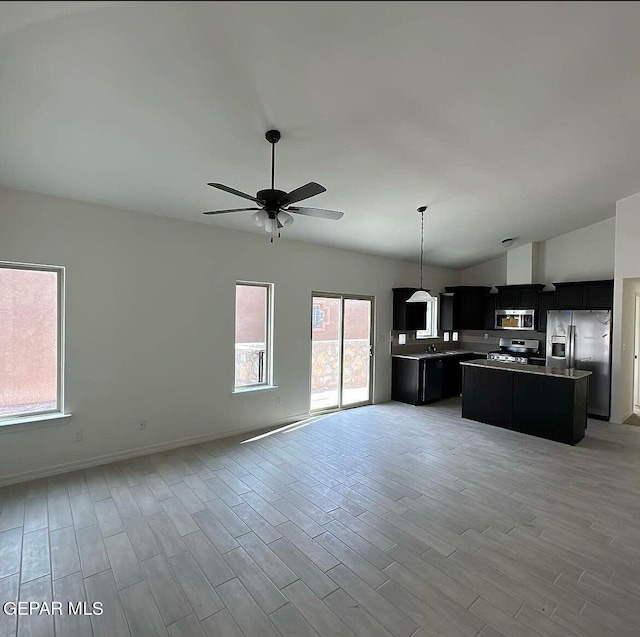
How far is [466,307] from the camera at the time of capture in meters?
7.46

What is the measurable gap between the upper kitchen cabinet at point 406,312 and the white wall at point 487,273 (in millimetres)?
2018

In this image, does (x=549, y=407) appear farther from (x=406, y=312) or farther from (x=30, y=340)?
(x=30, y=340)

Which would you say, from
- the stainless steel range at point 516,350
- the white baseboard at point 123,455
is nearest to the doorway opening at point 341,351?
the white baseboard at point 123,455

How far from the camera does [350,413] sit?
580 cm

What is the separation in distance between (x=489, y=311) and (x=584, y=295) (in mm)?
1794

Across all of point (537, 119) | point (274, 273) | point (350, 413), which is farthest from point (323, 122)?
point (350, 413)

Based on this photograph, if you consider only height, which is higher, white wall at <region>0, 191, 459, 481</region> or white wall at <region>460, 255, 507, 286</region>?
white wall at <region>460, 255, 507, 286</region>

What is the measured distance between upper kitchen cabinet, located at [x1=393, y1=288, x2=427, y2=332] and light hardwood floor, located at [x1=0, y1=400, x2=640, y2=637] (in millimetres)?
2925

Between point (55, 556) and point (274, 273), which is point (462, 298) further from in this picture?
point (55, 556)

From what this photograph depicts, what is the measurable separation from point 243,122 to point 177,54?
2.17 ft

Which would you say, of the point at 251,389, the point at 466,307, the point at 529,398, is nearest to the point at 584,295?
the point at 466,307

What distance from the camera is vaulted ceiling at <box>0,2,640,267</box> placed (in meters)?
1.81

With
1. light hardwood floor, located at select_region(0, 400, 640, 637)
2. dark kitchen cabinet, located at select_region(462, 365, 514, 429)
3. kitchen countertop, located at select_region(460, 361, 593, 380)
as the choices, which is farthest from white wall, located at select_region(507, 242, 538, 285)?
light hardwood floor, located at select_region(0, 400, 640, 637)

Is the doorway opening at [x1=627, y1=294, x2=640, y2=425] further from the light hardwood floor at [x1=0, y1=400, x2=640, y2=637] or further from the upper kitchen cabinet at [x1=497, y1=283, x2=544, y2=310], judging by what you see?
the light hardwood floor at [x1=0, y1=400, x2=640, y2=637]
